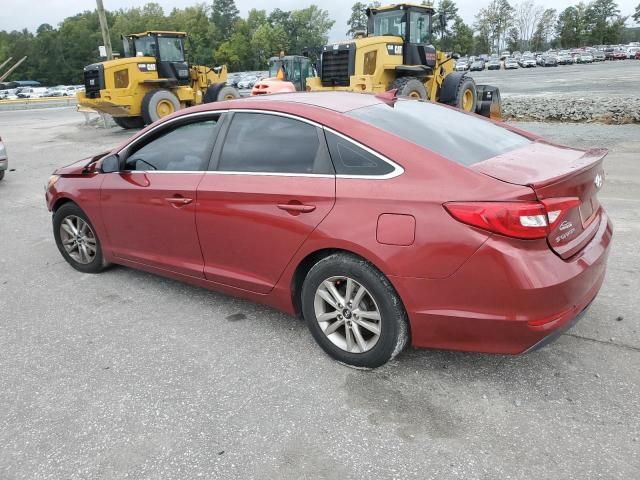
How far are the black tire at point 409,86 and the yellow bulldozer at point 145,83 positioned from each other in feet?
22.5

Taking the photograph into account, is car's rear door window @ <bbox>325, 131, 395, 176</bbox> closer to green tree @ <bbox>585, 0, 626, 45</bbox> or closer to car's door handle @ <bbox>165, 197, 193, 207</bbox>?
car's door handle @ <bbox>165, 197, 193, 207</bbox>

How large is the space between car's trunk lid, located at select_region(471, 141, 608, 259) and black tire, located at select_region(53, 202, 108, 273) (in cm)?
338

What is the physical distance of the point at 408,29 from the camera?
14.5 m

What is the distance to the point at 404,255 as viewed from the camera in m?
2.79

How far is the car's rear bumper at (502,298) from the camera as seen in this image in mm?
2584

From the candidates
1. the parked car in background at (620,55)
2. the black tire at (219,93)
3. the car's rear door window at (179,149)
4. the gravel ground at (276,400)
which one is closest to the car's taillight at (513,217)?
the gravel ground at (276,400)

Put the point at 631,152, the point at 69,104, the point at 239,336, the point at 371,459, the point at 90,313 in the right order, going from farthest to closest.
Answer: the point at 69,104
the point at 631,152
the point at 90,313
the point at 239,336
the point at 371,459

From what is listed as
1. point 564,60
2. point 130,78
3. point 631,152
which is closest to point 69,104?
point 130,78

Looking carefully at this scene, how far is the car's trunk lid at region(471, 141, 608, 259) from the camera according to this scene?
2686 mm

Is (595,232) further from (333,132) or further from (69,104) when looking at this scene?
(69,104)

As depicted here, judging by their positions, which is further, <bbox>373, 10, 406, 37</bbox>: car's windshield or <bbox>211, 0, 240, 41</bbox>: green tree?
<bbox>211, 0, 240, 41</bbox>: green tree

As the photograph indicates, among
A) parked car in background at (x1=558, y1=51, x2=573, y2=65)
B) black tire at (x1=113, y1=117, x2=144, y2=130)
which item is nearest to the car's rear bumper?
black tire at (x1=113, y1=117, x2=144, y2=130)

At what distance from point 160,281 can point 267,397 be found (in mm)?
2107

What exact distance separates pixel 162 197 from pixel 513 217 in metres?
2.46
